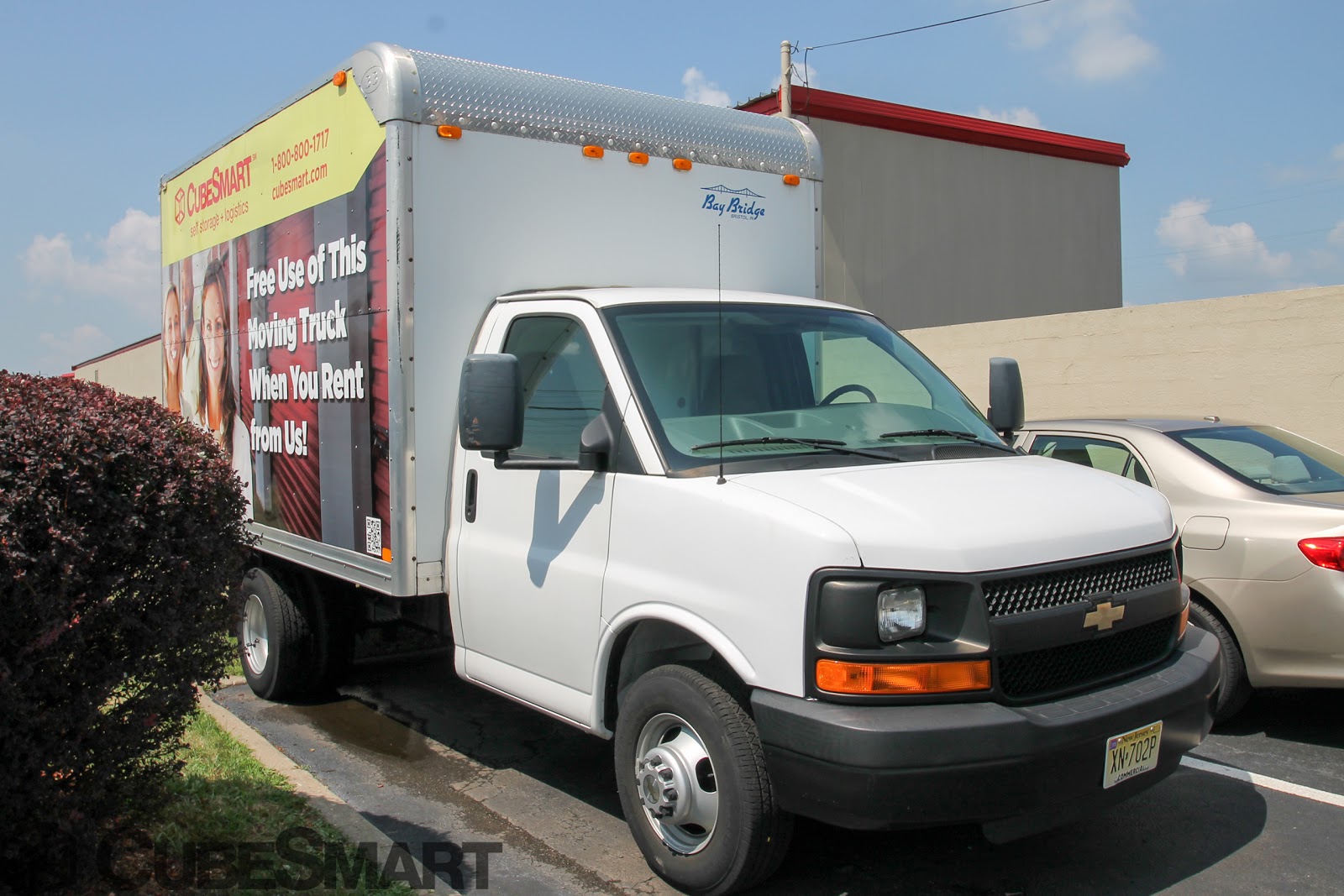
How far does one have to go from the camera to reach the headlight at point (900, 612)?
343 centimetres

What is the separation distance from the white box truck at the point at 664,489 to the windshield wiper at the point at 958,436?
0.7 inches

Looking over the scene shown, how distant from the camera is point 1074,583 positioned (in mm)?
3709

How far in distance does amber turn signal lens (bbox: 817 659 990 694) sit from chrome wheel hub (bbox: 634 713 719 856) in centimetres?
61

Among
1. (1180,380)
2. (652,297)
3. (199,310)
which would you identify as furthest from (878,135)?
(652,297)

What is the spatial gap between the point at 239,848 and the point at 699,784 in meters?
1.61

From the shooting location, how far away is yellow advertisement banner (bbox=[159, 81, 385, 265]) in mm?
5477

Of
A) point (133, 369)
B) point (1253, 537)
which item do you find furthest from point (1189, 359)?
point (133, 369)

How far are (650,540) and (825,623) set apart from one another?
85 centimetres

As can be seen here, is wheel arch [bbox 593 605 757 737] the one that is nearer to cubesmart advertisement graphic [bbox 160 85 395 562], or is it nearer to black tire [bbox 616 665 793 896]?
black tire [bbox 616 665 793 896]

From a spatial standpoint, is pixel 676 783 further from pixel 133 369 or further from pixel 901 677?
pixel 133 369

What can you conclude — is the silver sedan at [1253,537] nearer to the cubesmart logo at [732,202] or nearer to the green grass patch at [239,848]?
the cubesmart logo at [732,202]

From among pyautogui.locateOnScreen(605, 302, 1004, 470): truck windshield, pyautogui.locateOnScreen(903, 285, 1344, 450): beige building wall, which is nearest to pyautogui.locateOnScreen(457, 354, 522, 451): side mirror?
pyautogui.locateOnScreen(605, 302, 1004, 470): truck windshield

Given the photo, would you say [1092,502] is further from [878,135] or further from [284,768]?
[878,135]

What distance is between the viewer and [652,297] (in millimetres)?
4816
